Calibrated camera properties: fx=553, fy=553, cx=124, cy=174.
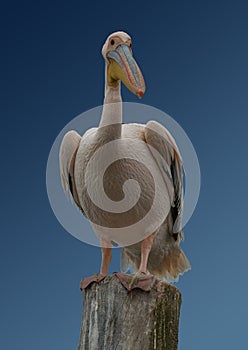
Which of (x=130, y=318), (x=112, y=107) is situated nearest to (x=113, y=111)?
(x=112, y=107)

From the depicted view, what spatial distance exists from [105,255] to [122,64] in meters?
1.48

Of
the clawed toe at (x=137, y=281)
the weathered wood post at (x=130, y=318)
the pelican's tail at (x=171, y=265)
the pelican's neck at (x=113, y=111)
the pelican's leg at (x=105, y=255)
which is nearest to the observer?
the weathered wood post at (x=130, y=318)

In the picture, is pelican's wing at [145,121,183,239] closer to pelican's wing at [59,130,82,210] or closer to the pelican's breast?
the pelican's breast

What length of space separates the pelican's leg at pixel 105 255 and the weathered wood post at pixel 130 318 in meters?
0.84

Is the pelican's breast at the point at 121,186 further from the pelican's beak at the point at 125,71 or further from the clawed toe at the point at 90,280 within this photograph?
the clawed toe at the point at 90,280

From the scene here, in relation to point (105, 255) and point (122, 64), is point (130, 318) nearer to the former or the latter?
point (105, 255)

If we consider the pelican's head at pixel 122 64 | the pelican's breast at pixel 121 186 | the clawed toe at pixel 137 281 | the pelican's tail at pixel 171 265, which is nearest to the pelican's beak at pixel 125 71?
the pelican's head at pixel 122 64

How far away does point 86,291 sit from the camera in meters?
3.57

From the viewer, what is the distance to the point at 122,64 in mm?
3783

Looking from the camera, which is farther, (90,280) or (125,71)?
(125,71)

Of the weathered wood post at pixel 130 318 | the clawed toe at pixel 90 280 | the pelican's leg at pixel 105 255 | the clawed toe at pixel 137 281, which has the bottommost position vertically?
the weathered wood post at pixel 130 318

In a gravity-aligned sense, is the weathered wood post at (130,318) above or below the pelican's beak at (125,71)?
below

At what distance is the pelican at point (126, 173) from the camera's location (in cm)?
395

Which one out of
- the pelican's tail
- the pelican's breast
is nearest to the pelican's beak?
the pelican's breast
